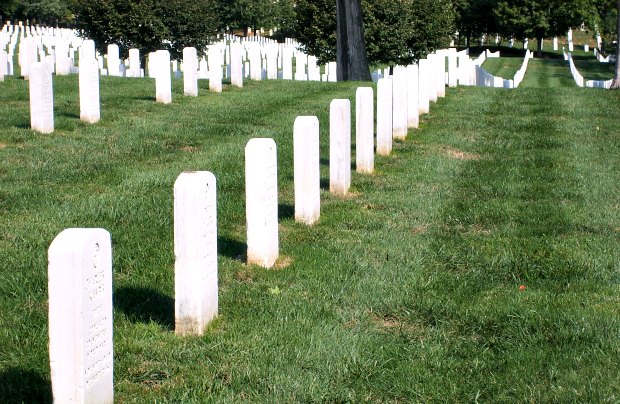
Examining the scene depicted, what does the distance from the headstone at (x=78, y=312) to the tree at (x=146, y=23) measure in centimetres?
3066

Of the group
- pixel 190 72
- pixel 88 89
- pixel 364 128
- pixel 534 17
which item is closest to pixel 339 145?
pixel 364 128

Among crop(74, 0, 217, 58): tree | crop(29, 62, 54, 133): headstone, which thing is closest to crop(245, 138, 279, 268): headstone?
crop(29, 62, 54, 133): headstone

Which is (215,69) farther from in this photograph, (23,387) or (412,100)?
(23,387)

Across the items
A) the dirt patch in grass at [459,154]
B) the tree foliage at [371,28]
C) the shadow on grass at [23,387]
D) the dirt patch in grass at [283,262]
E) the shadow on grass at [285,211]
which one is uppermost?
the tree foliage at [371,28]

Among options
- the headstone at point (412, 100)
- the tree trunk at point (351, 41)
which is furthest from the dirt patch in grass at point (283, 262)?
the tree trunk at point (351, 41)

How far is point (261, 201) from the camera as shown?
24.5ft

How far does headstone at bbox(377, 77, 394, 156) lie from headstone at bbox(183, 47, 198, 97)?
21.6ft

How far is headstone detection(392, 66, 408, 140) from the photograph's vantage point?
14859mm

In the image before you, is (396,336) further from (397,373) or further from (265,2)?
(265,2)

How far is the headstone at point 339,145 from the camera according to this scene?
33.7 ft

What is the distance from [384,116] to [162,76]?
6331 millimetres

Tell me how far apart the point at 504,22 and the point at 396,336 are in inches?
2504

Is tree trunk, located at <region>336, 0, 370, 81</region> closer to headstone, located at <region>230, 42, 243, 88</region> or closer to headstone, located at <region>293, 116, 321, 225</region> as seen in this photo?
headstone, located at <region>230, 42, 243, 88</region>

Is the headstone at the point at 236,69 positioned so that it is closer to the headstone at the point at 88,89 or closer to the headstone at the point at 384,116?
the headstone at the point at 88,89
